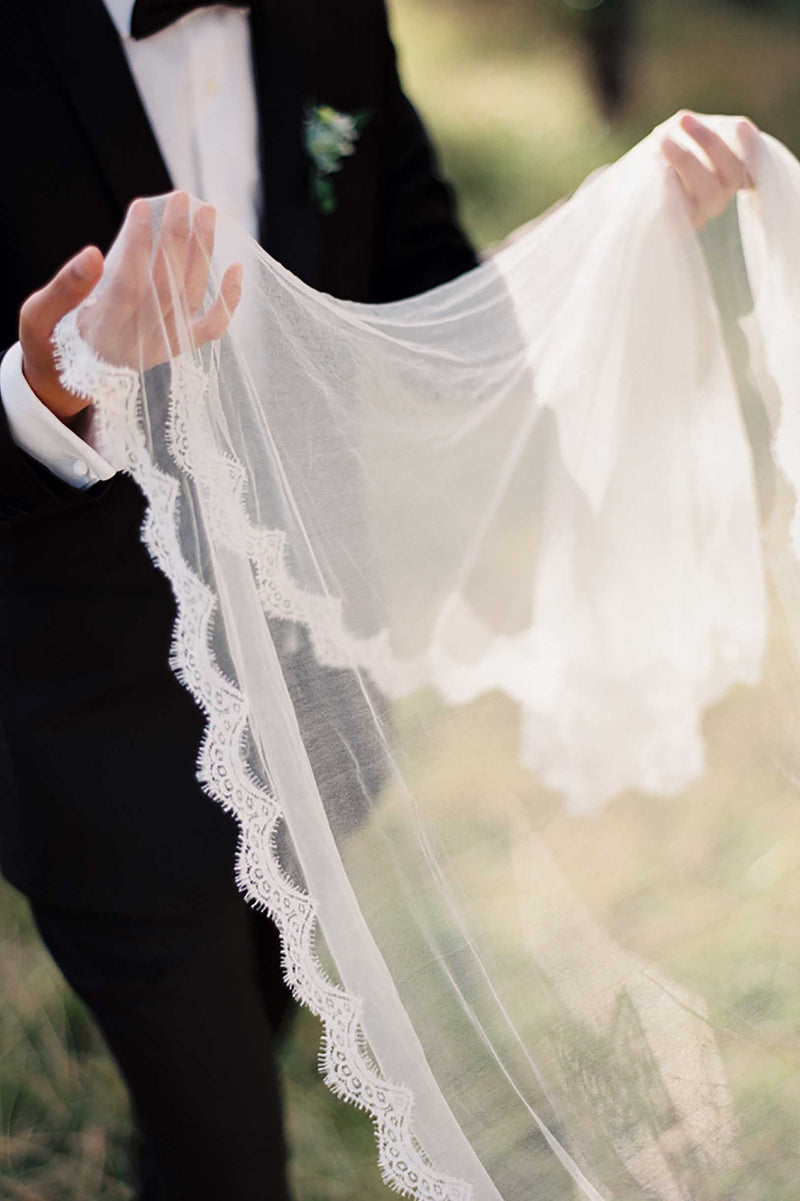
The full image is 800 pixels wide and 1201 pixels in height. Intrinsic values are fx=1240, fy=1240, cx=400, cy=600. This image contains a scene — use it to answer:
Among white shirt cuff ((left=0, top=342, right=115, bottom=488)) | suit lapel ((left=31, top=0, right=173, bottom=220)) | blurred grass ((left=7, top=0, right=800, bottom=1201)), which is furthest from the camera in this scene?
blurred grass ((left=7, top=0, right=800, bottom=1201))

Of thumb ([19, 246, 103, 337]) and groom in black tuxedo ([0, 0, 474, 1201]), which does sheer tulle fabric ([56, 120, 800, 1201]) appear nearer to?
thumb ([19, 246, 103, 337])

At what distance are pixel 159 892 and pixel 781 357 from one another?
805mm

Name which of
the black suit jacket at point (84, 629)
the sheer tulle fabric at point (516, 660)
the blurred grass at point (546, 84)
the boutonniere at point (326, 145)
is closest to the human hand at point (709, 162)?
the sheer tulle fabric at point (516, 660)

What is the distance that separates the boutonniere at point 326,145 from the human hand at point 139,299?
410 mm

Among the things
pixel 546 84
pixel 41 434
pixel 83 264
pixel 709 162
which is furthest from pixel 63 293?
pixel 546 84

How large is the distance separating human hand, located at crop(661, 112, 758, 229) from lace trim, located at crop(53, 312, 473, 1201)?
0.54 meters

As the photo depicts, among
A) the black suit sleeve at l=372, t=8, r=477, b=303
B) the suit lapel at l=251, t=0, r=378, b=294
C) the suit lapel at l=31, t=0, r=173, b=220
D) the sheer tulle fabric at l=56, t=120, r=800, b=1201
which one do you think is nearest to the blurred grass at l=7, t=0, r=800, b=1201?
the black suit sleeve at l=372, t=8, r=477, b=303

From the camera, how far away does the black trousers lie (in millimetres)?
1233

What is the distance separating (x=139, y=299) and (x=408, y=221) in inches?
26.9

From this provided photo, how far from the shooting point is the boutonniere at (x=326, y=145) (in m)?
1.31

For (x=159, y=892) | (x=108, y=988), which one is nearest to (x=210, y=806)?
(x=159, y=892)

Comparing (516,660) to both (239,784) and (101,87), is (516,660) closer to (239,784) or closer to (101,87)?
(239,784)

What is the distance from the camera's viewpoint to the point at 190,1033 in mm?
1256

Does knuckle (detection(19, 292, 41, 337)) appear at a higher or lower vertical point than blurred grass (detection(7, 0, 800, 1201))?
higher
